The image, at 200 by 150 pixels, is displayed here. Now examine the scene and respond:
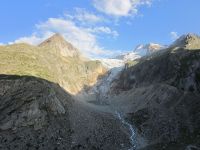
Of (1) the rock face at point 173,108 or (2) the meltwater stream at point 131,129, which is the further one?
(1) the rock face at point 173,108

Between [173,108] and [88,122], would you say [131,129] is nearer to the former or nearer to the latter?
[88,122]

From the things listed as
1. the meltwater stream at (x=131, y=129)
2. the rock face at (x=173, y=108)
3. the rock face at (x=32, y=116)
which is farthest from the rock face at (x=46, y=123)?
the rock face at (x=173, y=108)

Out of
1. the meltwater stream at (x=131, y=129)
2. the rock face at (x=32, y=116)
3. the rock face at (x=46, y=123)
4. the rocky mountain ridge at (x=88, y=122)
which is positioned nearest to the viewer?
the rock face at (x=32, y=116)

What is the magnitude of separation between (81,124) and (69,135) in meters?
11.4

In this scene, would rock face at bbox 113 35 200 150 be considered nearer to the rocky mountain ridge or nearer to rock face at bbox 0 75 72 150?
the rocky mountain ridge

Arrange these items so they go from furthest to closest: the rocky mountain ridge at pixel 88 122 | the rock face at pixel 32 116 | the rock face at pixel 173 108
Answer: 1. the rock face at pixel 173 108
2. the rocky mountain ridge at pixel 88 122
3. the rock face at pixel 32 116

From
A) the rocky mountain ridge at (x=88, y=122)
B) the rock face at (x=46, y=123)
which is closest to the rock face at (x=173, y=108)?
the rocky mountain ridge at (x=88, y=122)

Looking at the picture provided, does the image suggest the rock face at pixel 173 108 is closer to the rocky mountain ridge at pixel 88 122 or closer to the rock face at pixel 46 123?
the rocky mountain ridge at pixel 88 122

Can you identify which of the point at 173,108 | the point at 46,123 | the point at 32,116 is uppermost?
the point at 173,108

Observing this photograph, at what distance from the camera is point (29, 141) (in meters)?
110

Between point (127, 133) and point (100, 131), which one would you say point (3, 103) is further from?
point (127, 133)

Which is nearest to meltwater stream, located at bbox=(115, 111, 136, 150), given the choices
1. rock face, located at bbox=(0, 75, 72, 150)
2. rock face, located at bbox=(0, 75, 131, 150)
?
rock face, located at bbox=(0, 75, 131, 150)

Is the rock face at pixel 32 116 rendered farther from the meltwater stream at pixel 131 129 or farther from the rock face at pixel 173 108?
the rock face at pixel 173 108

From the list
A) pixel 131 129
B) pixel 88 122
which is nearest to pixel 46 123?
pixel 88 122
